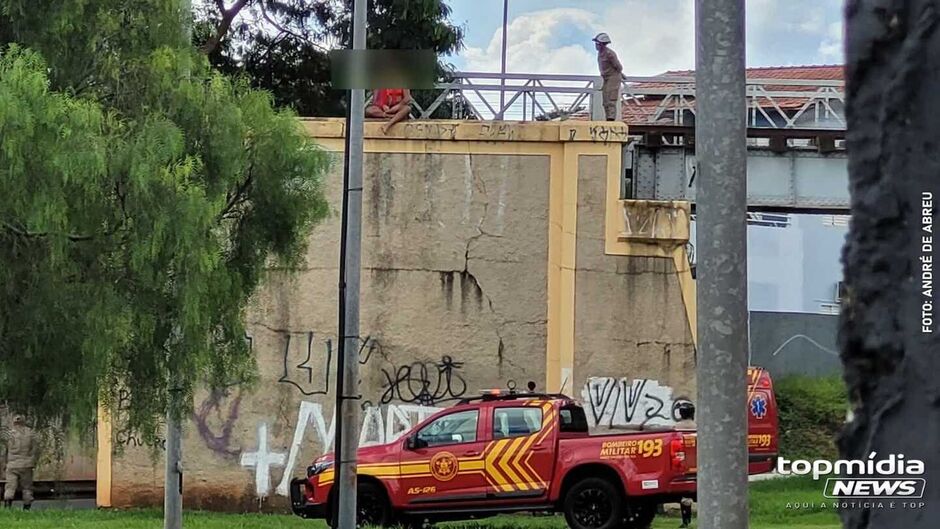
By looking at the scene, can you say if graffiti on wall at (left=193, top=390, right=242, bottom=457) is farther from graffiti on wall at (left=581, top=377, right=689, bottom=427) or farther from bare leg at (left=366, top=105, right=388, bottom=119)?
graffiti on wall at (left=581, top=377, right=689, bottom=427)

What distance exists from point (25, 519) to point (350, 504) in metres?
6.11

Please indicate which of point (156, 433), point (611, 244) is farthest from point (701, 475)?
point (611, 244)

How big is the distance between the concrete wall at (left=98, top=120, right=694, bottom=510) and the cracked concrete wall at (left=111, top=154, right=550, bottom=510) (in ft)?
0.07

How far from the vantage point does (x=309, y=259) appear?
55.5ft

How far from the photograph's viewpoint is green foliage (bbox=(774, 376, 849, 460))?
19.6 meters

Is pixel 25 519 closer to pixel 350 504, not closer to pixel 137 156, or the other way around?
pixel 350 504

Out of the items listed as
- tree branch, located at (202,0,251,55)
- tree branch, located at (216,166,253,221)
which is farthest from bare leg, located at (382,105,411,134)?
tree branch, located at (216,166,253,221)

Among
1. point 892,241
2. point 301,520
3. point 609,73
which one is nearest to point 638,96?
point 609,73

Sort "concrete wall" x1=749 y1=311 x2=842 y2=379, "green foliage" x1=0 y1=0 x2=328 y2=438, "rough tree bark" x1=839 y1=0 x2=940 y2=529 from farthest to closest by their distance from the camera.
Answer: "concrete wall" x1=749 y1=311 x2=842 y2=379 → "green foliage" x1=0 y1=0 x2=328 y2=438 → "rough tree bark" x1=839 y1=0 x2=940 y2=529

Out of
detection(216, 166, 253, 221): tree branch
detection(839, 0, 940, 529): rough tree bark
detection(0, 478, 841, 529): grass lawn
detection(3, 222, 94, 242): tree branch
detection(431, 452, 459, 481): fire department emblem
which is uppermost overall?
detection(216, 166, 253, 221): tree branch

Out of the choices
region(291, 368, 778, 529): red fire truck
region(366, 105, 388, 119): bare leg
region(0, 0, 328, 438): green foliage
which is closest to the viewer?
region(0, 0, 328, 438): green foliage

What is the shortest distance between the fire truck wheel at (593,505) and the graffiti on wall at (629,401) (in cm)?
288

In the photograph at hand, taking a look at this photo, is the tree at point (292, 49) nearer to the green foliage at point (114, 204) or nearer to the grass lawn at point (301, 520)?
the grass lawn at point (301, 520)

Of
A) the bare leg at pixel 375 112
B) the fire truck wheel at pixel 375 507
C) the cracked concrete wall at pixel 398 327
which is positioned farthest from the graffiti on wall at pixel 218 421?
the bare leg at pixel 375 112
